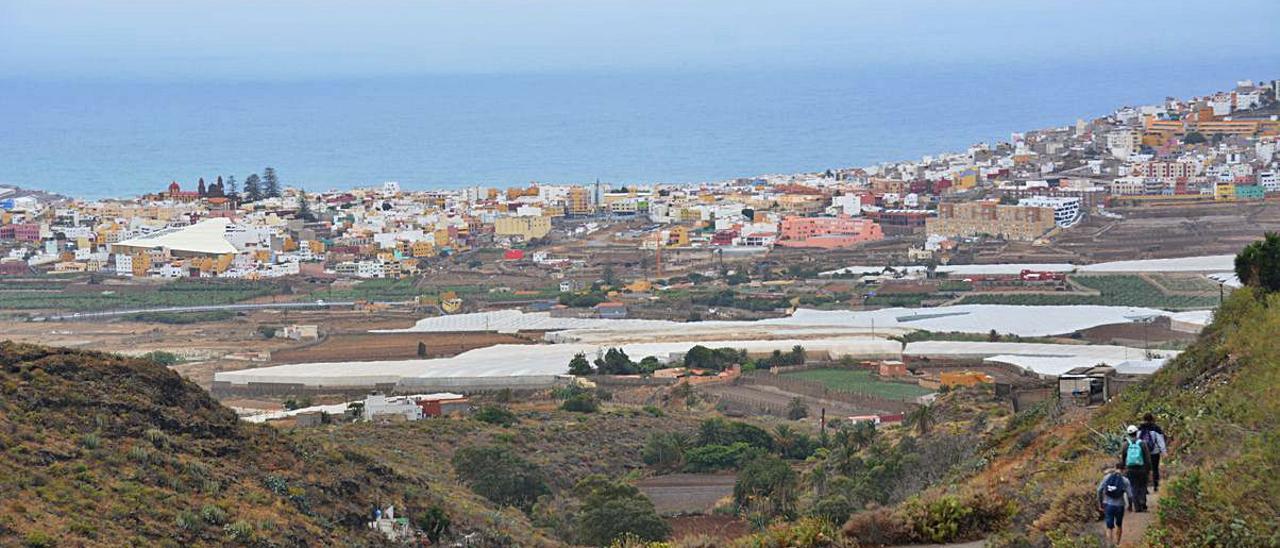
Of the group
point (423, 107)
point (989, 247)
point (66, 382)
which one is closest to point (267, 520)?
point (66, 382)

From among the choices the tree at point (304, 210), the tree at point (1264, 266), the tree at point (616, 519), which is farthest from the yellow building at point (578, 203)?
the tree at point (1264, 266)

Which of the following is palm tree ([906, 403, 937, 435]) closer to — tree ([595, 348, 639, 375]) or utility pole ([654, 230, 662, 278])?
tree ([595, 348, 639, 375])

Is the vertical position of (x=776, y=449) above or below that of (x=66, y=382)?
below

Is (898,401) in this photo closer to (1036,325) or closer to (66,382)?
(1036,325)

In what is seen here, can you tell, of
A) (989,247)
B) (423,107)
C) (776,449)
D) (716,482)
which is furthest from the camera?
(423,107)

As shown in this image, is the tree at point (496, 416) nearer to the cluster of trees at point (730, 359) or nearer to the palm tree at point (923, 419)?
the palm tree at point (923, 419)

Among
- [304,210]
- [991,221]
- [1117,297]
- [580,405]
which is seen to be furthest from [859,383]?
[304,210]
